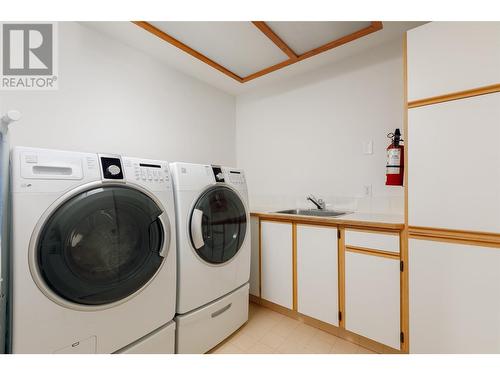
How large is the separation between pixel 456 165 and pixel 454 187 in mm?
115

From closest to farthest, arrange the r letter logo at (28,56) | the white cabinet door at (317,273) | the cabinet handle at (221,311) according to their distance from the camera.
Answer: the r letter logo at (28,56)
the cabinet handle at (221,311)
the white cabinet door at (317,273)

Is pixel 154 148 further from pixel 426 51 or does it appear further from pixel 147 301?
pixel 426 51

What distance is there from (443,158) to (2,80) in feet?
8.35

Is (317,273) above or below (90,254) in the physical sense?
below

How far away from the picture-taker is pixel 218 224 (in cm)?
155

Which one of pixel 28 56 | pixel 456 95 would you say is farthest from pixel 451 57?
pixel 28 56

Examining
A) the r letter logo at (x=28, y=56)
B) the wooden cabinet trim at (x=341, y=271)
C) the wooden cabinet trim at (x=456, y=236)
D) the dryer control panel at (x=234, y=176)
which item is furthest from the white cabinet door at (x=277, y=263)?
the r letter logo at (x=28, y=56)

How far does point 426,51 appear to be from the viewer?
1.23 meters

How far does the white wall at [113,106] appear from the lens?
4.72ft

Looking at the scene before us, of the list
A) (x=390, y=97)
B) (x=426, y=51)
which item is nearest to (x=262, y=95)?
(x=390, y=97)

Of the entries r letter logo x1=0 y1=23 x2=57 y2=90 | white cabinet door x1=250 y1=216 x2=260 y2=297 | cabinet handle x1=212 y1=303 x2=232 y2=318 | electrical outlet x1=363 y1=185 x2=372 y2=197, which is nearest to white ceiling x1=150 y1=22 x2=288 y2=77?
r letter logo x1=0 y1=23 x2=57 y2=90

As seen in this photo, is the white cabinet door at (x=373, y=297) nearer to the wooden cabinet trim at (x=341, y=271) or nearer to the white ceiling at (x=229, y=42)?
the wooden cabinet trim at (x=341, y=271)

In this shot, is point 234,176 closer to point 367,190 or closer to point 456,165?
point 367,190

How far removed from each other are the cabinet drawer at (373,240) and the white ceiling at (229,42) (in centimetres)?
150
